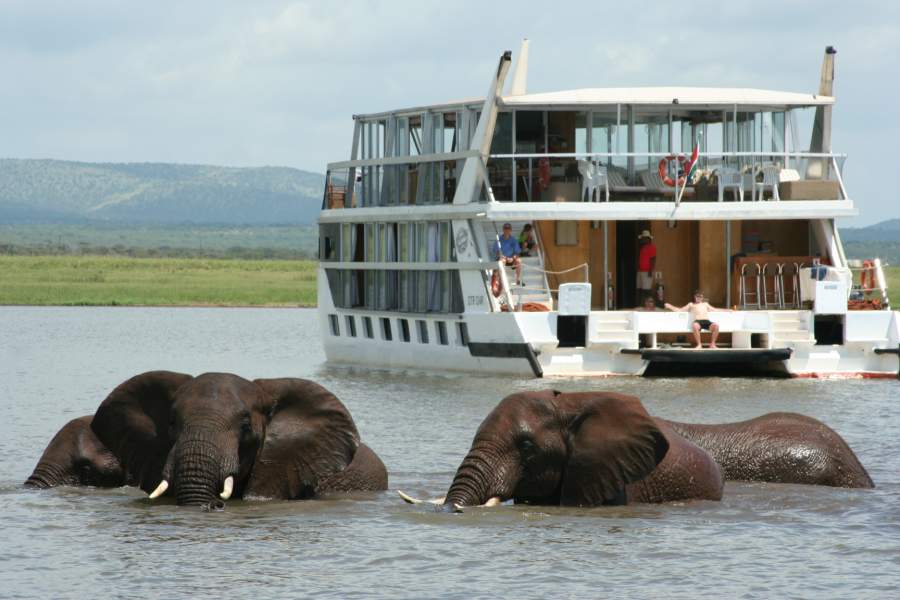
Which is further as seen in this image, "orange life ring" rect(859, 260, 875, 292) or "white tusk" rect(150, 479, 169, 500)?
"orange life ring" rect(859, 260, 875, 292)

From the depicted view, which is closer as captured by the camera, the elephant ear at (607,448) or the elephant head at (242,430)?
the elephant ear at (607,448)

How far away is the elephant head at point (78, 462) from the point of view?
16266 millimetres

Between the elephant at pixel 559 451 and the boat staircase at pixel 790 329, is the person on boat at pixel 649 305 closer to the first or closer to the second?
the boat staircase at pixel 790 329

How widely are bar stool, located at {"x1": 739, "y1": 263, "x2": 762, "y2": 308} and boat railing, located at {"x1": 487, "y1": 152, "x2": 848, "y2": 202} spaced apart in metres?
1.20

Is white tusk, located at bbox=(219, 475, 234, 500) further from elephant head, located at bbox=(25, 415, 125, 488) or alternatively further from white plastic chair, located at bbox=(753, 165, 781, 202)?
white plastic chair, located at bbox=(753, 165, 781, 202)

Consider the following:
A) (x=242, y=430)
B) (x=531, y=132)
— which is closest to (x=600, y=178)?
(x=531, y=132)

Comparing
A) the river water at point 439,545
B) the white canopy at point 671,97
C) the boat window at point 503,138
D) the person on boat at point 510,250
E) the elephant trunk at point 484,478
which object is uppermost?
the white canopy at point 671,97

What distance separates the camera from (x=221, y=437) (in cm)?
1434

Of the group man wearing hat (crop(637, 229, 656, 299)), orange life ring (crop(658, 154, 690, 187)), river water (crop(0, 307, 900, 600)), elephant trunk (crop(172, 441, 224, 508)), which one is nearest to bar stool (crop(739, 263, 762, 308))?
man wearing hat (crop(637, 229, 656, 299))

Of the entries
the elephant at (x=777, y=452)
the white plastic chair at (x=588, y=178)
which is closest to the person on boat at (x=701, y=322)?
the white plastic chair at (x=588, y=178)

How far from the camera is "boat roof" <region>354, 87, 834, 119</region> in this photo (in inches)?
1280

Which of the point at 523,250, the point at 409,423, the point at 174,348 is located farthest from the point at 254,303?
the point at 409,423

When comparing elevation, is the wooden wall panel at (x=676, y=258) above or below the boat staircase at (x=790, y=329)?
above

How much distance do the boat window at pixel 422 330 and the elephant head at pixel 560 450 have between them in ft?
68.8
